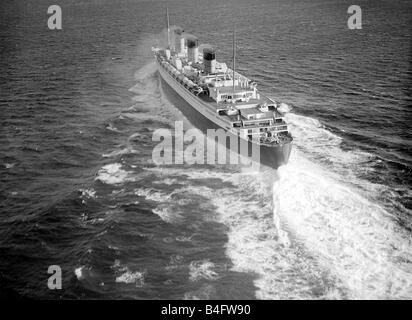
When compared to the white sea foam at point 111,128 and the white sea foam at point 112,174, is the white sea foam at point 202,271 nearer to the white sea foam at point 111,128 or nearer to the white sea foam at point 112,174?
the white sea foam at point 112,174

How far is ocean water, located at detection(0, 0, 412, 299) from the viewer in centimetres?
3841

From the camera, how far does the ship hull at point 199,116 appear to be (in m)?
55.7

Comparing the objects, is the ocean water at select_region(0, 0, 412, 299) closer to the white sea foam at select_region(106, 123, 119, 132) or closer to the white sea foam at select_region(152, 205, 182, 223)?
the white sea foam at select_region(152, 205, 182, 223)

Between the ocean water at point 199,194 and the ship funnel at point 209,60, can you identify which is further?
the ship funnel at point 209,60

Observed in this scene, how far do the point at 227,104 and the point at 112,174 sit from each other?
22.1 meters

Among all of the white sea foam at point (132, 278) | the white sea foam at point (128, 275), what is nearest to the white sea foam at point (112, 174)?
the white sea foam at point (128, 275)

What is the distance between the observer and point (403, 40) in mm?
117375

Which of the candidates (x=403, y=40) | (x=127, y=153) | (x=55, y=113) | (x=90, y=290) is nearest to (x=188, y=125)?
(x=127, y=153)

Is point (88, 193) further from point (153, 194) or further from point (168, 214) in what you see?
point (168, 214)

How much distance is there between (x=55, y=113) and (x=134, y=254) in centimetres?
4547

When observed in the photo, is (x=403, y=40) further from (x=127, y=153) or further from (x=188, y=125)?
(x=127, y=153)

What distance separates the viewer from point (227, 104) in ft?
220

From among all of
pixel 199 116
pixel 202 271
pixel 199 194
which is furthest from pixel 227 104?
pixel 202 271
